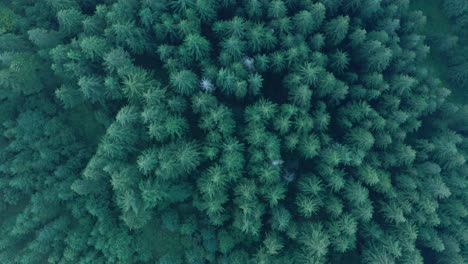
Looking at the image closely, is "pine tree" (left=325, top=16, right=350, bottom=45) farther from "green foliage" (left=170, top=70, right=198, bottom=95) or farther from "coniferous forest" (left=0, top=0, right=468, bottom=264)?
"green foliage" (left=170, top=70, right=198, bottom=95)

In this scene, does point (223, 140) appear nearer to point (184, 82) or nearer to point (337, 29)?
point (184, 82)

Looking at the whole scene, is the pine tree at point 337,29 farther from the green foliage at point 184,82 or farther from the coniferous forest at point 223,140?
the green foliage at point 184,82

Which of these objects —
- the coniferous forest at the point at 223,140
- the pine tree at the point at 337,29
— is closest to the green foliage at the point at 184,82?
the coniferous forest at the point at 223,140

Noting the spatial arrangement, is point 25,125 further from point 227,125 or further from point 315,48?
point 315,48

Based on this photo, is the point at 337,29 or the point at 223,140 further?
the point at 337,29

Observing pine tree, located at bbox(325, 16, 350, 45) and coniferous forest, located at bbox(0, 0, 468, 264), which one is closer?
coniferous forest, located at bbox(0, 0, 468, 264)

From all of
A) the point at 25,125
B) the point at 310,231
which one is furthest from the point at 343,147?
the point at 25,125

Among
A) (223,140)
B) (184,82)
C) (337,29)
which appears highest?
(337,29)

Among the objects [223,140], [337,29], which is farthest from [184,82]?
[337,29]

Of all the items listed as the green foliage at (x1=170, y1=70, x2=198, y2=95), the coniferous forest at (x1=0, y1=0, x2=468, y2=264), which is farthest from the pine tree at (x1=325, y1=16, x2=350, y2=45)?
the green foliage at (x1=170, y1=70, x2=198, y2=95)
